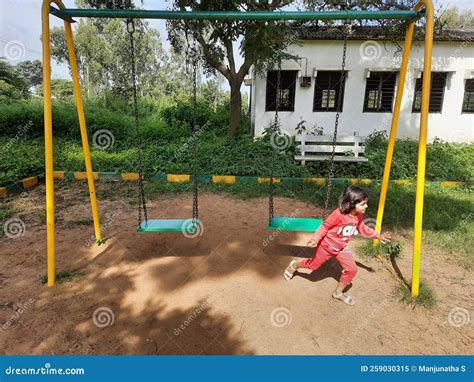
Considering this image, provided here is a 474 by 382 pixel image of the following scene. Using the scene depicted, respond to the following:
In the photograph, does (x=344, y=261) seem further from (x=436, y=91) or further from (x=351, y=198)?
(x=436, y=91)

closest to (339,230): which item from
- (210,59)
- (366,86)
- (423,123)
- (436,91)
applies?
(423,123)

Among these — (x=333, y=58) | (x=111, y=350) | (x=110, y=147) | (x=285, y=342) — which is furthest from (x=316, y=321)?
(x=333, y=58)

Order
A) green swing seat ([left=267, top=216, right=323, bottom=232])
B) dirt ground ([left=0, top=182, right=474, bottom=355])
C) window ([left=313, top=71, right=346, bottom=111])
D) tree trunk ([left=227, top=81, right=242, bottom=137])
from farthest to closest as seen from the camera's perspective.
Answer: window ([left=313, top=71, right=346, bottom=111]) → tree trunk ([left=227, top=81, right=242, bottom=137]) → green swing seat ([left=267, top=216, right=323, bottom=232]) → dirt ground ([left=0, top=182, right=474, bottom=355])

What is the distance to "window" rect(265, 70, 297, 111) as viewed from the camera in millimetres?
10367

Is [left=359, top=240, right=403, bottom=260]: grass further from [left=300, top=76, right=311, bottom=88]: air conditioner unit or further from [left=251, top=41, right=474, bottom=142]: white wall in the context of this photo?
[left=300, top=76, right=311, bottom=88]: air conditioner unit

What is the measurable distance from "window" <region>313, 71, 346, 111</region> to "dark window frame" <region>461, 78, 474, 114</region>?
4.21 meters

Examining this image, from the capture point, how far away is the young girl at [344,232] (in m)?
2.81

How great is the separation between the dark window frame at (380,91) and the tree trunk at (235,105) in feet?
14.1

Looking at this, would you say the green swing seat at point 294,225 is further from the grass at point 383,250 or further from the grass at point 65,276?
the grass at point 65,276

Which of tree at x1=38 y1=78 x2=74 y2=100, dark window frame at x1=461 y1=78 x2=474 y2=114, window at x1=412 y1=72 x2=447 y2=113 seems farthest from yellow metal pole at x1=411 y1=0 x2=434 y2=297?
tree at x1=38 y1=78 x2=74 y2=100

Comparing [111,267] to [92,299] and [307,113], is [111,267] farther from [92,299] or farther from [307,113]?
[307,113]

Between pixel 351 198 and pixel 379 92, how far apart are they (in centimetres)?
953

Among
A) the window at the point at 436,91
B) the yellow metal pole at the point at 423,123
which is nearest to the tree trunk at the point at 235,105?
the window at the point at 436,91

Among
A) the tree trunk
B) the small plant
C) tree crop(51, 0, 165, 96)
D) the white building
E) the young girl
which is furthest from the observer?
tree crop(51, 0, 165, 96)
